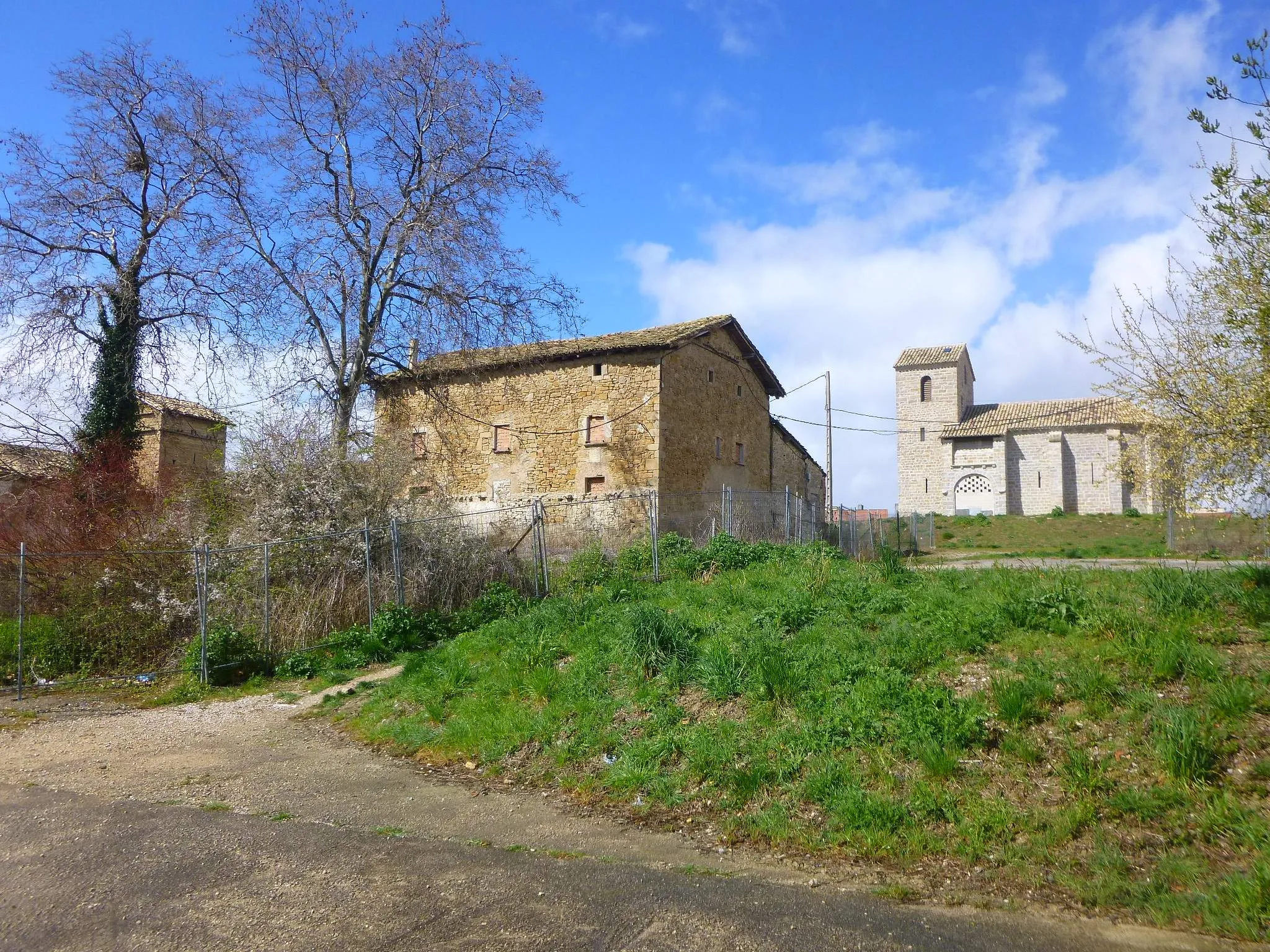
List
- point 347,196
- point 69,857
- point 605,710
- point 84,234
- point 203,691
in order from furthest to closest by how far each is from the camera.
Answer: point 347,196 < point 84,234 < point 203,691 < point 605,710 < point 69,857

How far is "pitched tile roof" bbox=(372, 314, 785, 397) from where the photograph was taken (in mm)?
23281

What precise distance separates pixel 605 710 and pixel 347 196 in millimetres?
17987

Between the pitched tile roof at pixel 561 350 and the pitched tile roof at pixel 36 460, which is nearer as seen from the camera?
the pitched tile roof at pixel 36 460

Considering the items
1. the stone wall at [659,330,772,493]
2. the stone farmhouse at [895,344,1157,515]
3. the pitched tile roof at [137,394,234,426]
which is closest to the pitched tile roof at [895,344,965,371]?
the stone farmhouse at [895,344,1157,515]

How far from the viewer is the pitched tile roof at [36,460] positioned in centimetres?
1878

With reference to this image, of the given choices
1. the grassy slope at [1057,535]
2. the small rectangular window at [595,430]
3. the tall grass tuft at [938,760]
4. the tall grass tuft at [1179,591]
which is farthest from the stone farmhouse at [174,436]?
the grassy slope at [1057,535]

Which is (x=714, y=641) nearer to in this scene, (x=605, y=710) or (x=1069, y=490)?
(x=605, y=710)

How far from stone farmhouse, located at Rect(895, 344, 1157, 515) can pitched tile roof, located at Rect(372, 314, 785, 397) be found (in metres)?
30.7

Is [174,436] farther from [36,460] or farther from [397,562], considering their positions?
[397,562]

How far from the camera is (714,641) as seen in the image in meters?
8.45

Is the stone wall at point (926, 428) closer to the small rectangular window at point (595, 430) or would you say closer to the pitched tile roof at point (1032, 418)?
the pitched tile roof at point (1032, 418)

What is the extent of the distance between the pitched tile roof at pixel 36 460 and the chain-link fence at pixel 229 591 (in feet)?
12.8

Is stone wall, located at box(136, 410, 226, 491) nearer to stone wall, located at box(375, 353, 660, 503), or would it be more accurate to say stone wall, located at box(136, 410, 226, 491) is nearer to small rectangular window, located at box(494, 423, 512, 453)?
stone wall, located at box(375, 353, 660, 503)

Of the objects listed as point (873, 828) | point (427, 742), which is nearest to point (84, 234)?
point (427, 742)
